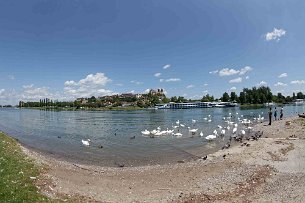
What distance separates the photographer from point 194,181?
72.7 feet

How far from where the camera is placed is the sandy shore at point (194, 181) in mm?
17953

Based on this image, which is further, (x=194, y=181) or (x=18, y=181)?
(x=194, y=181)

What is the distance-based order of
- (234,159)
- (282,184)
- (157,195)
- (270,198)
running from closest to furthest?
(270,198) < (157,195) < (282,184) < (234,159)

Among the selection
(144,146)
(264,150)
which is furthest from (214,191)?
(144,146)

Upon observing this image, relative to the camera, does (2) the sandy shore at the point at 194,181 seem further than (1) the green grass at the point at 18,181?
Yes

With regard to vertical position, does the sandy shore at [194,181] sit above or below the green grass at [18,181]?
below

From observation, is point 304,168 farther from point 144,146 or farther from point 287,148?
point 144,146

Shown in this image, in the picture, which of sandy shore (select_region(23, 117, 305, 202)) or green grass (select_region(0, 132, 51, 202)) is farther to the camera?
sandy shore (select_region(23, 117, 305, 202))

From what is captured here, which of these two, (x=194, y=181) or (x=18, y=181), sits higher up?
(x=18, y=181)

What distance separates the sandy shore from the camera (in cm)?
1795

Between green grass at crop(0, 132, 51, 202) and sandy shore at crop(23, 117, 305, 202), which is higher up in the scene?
green grass at crop(0, 132, 51, 202)

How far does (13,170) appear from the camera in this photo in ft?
64.6

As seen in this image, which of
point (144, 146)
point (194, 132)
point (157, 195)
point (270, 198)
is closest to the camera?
point (270, 198)

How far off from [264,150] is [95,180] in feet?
66.0
